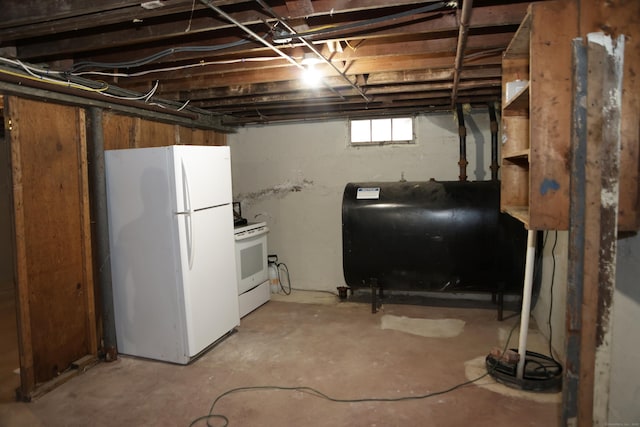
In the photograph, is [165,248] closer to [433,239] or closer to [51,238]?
[51,238]

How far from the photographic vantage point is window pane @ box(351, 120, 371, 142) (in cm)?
474

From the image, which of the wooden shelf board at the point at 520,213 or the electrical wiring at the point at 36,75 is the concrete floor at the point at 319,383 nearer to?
the wooden shelf board at the point at 520,213

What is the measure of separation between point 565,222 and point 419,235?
7.23 feet

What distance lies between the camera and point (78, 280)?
3.02 metres

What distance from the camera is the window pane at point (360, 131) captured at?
474 cm

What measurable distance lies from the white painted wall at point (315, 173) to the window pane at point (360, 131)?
0.09m

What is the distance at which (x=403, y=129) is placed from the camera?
4617 millimetres

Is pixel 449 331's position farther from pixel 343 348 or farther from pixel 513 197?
pixel 513 197

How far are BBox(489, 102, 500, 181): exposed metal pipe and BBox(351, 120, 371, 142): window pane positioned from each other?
1.29 meters

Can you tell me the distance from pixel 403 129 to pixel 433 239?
4.71ft

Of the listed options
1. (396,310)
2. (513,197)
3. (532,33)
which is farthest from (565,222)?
(396,310)

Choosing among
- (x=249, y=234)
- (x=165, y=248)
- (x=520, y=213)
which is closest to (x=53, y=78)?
(x=165, y=248)

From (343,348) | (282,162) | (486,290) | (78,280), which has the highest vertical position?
(282,162)

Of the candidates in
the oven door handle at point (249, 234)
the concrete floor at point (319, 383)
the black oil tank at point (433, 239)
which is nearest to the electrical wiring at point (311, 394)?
the concrete floor at point (319, 383)
